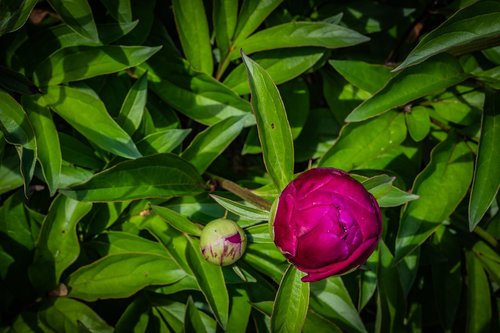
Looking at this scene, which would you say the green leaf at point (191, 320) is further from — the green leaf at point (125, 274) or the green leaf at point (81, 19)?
the green leaf at point (81, 19)

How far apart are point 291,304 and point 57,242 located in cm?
61

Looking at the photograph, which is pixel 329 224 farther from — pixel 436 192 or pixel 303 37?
pixel 303 37

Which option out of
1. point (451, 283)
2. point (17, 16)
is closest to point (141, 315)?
point (17, 16)

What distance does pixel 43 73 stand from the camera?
1.15 metres

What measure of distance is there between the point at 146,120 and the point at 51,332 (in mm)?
566

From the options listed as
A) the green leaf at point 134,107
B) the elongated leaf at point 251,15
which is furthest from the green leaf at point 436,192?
the green leaf at point 134,107

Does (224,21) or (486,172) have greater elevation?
(224,21)

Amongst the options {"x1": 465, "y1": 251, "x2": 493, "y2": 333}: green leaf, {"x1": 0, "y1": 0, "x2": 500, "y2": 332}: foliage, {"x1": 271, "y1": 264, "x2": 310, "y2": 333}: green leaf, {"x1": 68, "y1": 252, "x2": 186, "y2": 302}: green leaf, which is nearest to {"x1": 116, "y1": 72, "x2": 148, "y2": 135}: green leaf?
{"x1": 0, "y1": 0, "x2": 500, "y2": 332}: foliage

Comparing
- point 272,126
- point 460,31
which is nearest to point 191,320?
point 272,126

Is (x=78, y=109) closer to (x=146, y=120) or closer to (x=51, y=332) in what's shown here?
(x=146, y=120)

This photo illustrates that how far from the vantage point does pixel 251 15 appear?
131 cm

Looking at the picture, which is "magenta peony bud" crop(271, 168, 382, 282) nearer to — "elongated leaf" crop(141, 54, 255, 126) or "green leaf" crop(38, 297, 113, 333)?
"elongated leaf" crop(141, 54, 255, 126)

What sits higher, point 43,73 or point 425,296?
point 43,73

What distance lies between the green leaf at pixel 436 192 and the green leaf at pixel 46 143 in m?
0.77
